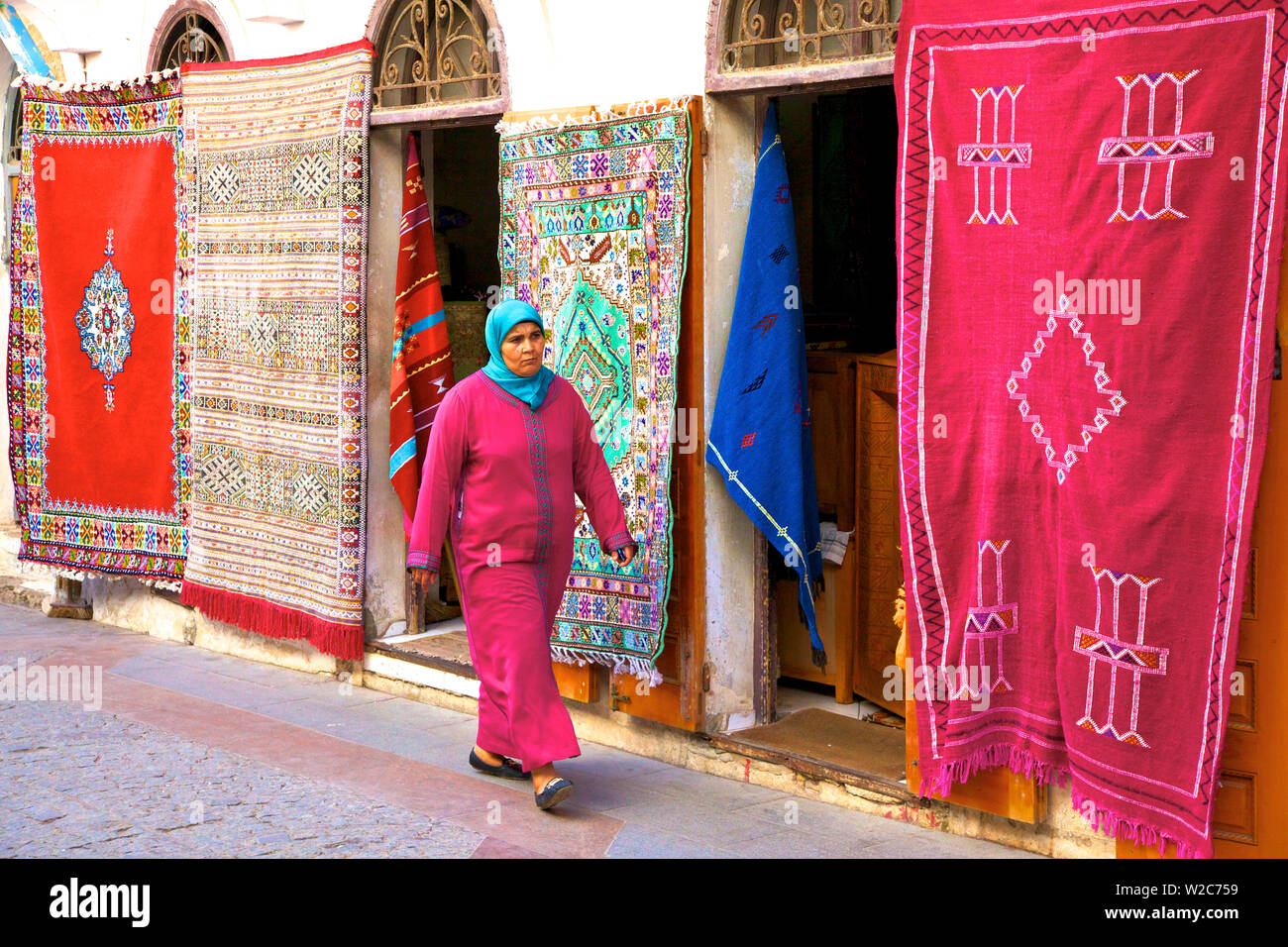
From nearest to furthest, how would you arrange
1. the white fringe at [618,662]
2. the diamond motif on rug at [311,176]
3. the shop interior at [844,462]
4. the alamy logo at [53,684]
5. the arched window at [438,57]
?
the white fringe at [618,662] < the shop interior at [844,462] < the arched window at [438,57] < the alamy logo at [53,684] < the diamond motif on rug at [311,176]

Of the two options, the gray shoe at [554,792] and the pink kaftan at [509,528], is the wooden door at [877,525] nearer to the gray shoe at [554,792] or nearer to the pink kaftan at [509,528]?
the pink kaftan at [509,528]

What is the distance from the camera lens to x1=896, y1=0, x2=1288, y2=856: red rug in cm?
374

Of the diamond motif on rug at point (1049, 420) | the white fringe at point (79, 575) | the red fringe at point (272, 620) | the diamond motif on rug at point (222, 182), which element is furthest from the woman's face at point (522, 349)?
the white fringe at point (79, 575)

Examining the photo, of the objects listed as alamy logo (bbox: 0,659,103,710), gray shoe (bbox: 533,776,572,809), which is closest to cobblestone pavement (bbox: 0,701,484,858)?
gray shoe (bbox: 533,776,572,809)

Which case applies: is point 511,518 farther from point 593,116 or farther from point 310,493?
point 310,493

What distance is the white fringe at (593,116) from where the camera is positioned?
515 cm

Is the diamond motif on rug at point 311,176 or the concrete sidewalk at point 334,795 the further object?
the diamond motif on rug at point 311,176

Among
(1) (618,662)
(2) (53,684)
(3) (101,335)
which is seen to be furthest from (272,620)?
(1) (618,662)

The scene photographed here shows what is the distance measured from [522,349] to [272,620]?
8.88ft

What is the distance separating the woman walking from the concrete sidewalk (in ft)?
1.11

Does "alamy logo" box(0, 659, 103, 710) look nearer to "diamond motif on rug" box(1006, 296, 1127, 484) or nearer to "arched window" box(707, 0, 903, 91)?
"arched window" box(707, 0, 903, 91)

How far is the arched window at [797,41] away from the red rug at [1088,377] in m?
0.24

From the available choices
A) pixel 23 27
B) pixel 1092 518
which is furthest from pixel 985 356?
pixel 23 27

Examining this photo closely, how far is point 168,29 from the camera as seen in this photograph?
7711 millimetres
